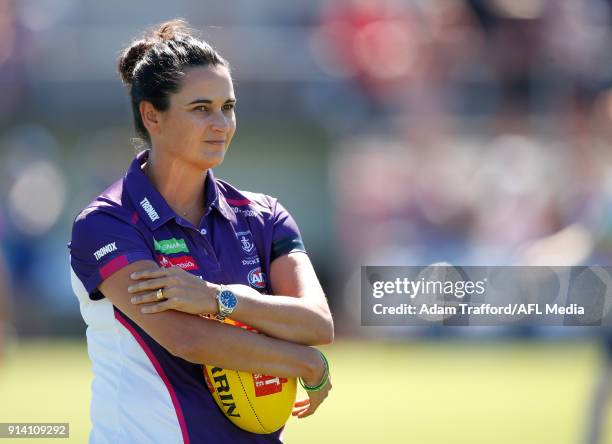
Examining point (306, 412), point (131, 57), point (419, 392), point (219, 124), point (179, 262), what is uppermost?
point (131, 57)

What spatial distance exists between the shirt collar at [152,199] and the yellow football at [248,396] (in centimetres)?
43

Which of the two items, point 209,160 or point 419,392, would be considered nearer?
point 209,160

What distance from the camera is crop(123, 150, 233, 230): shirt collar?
399 cm

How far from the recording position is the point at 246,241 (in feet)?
13.7

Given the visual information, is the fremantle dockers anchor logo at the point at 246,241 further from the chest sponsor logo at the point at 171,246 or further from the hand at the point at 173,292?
the hand at the point at 173,292

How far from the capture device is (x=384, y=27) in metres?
14.6

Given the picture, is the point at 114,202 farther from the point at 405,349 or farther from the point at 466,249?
the point at 466,249

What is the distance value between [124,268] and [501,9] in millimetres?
11090

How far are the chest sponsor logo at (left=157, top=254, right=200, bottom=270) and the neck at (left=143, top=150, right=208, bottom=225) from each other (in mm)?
178

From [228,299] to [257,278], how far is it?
1.00 feet

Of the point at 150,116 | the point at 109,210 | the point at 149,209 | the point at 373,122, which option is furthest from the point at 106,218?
the point at 373,122

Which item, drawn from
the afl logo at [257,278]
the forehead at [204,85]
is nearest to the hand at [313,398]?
the afl logo at [257,278]

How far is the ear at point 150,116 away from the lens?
4.17 metres

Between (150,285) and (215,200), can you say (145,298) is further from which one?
(215,200)
